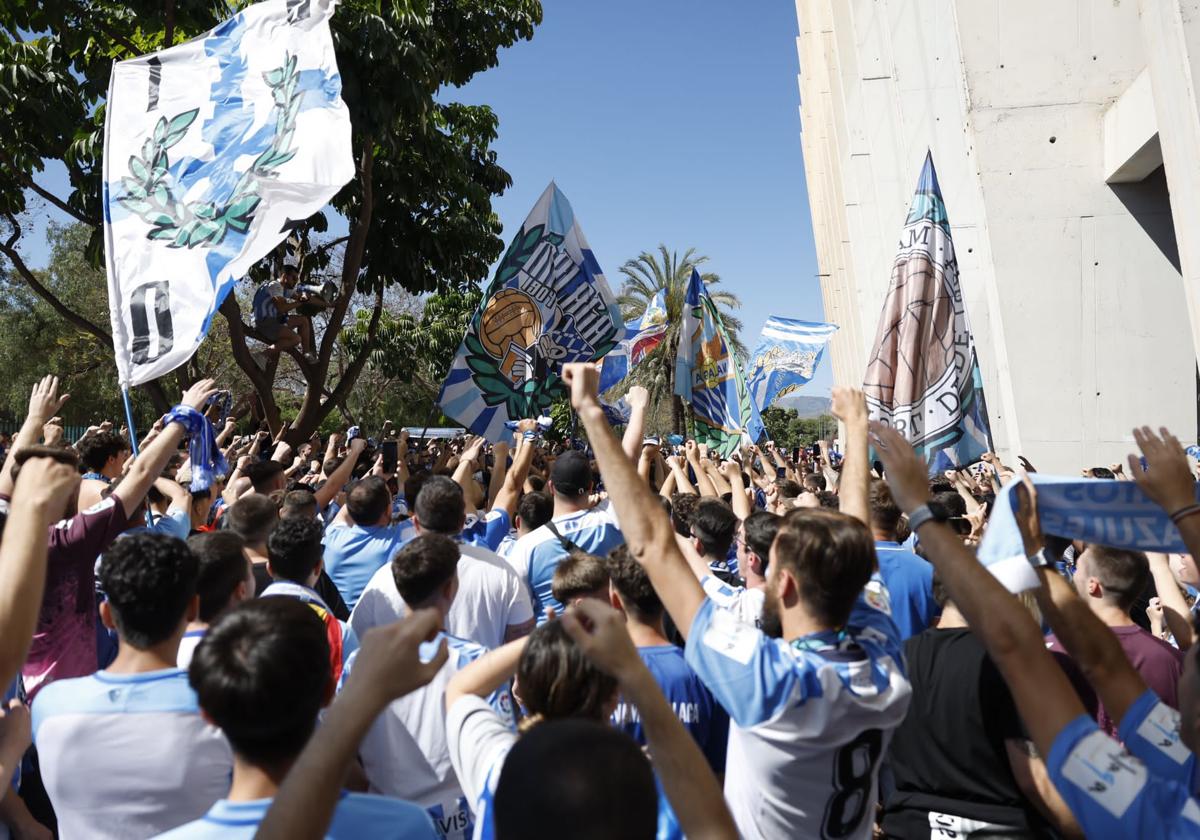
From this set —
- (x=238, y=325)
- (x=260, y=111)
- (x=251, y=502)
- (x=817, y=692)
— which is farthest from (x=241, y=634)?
(x=238, y=325)

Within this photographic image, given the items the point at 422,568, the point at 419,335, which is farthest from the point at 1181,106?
the point at 419,335

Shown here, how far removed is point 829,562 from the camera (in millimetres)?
2408

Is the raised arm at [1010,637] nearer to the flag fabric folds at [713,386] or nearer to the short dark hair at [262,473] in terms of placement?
the short dark hair at [262,473]

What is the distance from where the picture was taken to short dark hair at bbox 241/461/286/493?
20.5ft

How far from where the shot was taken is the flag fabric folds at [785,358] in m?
16.2

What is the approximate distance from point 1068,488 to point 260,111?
5.65 m

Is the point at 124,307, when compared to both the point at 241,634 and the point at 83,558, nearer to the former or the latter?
the point at 83,558

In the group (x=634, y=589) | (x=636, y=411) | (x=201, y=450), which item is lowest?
(x=634, y=589)

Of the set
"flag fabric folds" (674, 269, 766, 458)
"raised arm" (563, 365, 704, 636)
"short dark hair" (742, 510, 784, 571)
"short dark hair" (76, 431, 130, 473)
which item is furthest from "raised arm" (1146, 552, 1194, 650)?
"flag fabric folds" (674, 269, 766, 458)

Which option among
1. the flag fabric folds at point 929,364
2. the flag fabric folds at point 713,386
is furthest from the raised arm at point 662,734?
the flag fabric folds at point 713,386

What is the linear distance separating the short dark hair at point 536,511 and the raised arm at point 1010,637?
3.52 meters

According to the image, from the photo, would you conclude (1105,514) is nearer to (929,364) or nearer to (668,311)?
(929,364)

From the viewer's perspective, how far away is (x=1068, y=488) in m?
2.60

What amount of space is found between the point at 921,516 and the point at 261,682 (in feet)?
5.18
